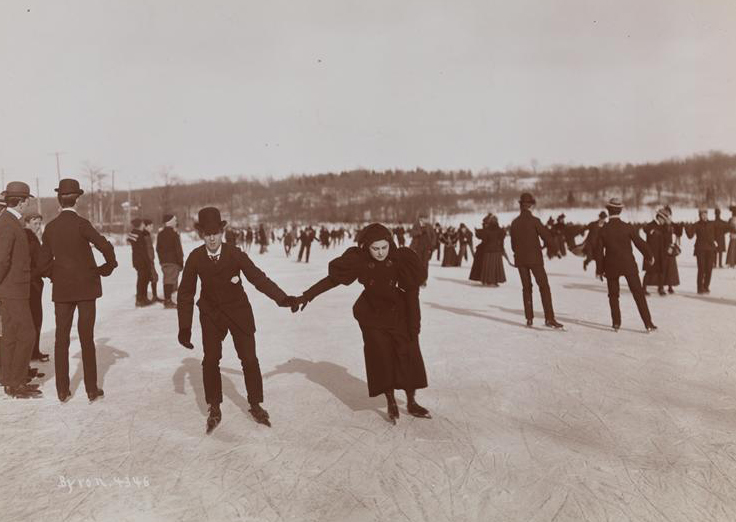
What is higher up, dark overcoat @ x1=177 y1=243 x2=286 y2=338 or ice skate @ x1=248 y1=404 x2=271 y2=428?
dark overcoat @ x1=177 y1=243 x2=286 y2=338

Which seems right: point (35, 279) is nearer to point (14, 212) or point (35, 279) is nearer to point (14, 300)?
point (14, 300)

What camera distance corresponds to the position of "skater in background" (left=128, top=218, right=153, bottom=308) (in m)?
12.4

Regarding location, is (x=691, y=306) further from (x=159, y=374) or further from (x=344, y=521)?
(x=344, y=521)

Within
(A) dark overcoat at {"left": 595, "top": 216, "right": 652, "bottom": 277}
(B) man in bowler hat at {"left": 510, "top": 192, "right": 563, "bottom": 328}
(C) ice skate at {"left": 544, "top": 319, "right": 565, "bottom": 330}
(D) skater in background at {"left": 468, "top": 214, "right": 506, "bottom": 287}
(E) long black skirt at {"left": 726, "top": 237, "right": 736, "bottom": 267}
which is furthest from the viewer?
(E) long black skirt at {"left": 726, "top": 237, "right": 736, "bottom": 267}

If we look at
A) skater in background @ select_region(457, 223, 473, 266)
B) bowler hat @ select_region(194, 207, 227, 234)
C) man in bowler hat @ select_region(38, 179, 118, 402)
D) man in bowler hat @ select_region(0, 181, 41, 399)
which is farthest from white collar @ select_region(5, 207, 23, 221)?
skater in background @ select_region(457, 223, 473, 266)

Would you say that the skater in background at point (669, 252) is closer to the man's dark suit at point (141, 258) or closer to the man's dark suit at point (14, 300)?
the man's dark suit at point (141, 258)

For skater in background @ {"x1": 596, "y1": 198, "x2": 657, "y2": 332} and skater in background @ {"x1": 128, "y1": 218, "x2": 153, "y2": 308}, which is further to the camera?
skater in background @ {"x1": 128, "y1": 218, "x2": 153, "y2": 308}

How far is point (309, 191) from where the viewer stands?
7283 inches

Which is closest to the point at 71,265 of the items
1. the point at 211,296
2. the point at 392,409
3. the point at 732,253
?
the point at 211,296

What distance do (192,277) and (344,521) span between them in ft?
7.32

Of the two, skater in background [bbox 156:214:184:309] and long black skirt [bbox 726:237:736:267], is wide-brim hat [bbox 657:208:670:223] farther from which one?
long black skirt [bbox 726:237:736:267]

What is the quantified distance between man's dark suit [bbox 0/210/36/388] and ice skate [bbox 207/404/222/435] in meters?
2.05

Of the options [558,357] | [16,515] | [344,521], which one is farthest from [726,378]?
[16,515]

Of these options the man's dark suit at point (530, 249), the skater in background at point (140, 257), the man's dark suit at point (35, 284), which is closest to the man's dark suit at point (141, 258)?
the skater in background at point (140, 257)
